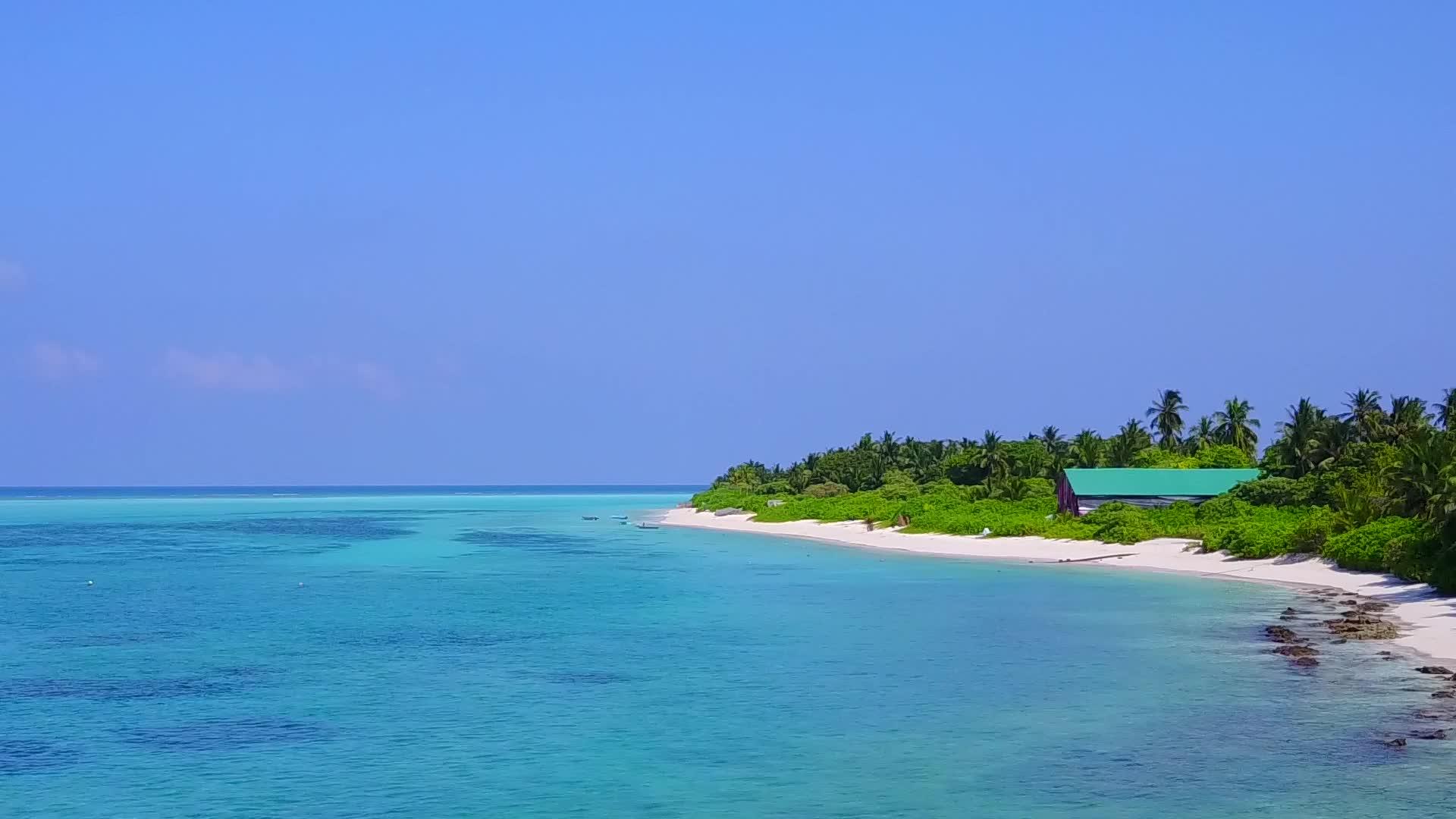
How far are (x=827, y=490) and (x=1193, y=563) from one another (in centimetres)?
7049

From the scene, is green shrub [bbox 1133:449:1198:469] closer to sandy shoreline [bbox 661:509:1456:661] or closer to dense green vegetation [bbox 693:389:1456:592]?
dense green vegetation [bbox 693:389:1456:592]

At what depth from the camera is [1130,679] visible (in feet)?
104

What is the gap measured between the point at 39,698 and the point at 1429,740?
30571 mm

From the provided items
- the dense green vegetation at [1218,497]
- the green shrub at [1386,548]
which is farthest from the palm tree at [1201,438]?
the green shrub at [1386,548]

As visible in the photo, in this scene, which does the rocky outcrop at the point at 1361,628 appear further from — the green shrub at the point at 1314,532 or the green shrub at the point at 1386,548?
the green shrub at the point at 1314,532

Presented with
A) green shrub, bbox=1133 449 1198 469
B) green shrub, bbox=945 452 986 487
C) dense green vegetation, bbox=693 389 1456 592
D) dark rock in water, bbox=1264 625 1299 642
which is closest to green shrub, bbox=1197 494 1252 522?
dense green vegetation, bbox=693 389 1456 592

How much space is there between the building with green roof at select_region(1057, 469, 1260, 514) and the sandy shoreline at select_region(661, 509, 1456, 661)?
5244 millimetres

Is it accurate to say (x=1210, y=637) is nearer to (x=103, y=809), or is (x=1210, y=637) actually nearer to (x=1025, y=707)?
(x=1025, y=707)

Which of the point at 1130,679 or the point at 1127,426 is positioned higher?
the point at 1127,426

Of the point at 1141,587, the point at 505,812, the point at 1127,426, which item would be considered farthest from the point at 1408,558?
the point at 1127,426

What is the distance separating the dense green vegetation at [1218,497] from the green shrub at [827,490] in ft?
0.59

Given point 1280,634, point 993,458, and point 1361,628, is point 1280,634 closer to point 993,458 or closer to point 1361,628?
point 1361,628

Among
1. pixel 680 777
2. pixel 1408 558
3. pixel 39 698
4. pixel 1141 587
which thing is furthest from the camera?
pixel 1141 587

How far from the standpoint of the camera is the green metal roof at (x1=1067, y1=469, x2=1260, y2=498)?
83188 millimetres
